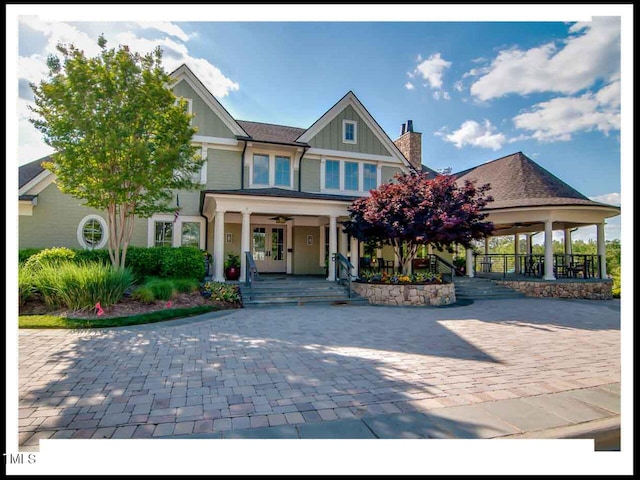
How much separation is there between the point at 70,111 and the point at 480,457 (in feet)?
34.4

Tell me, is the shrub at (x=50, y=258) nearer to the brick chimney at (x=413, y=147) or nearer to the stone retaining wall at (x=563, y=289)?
the brick chimney at (x=413, y=147)

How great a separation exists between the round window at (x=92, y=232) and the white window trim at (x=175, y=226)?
1.64 metres

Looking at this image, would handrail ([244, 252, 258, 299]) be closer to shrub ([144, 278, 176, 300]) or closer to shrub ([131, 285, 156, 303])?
shrub ([144, 278, 176, 300])

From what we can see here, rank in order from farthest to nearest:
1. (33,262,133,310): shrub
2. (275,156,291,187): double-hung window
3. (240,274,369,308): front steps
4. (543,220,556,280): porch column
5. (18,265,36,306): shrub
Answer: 1. (275,156,291,187): double-hung window
2. (543,220,556,280): porch column
3. (240,274,369,308): front steps
4. (18,265,36,306): shrub
5. (33,262,133,310): shrub

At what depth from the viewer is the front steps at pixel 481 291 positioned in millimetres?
13116

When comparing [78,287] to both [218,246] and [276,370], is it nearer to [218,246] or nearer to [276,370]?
[218,246]

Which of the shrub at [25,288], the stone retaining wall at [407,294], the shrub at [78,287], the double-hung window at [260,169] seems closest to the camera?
the shrub at [78,287]

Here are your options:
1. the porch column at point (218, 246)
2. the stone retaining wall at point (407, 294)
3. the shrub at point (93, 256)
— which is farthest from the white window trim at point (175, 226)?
the stone retaining wall at point (407, 294)

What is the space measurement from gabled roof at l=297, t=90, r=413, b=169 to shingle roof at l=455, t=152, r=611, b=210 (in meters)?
4.58

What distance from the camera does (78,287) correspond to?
24.8 feet

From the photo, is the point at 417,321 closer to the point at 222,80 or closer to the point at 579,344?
the point at 579,344

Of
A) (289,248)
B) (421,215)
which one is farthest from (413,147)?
(289,248)

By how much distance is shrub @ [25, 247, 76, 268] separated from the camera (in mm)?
8881

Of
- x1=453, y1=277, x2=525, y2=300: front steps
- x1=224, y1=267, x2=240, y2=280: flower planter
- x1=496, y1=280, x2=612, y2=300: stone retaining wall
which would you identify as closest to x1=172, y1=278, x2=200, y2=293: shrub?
x1=224, y1=267, x2=240, y2=280: flower planter
